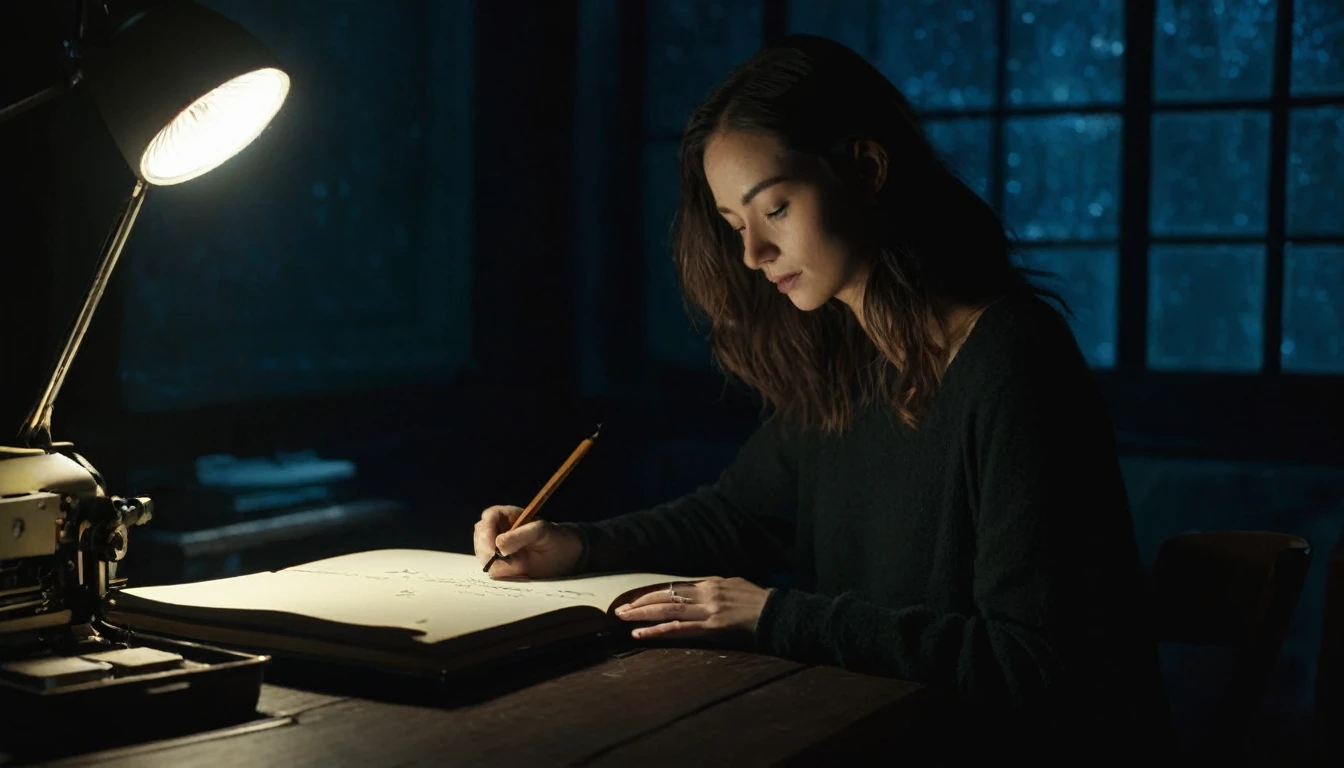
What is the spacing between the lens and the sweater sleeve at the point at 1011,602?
1.42m

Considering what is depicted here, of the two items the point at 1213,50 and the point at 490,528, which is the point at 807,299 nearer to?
the point at 490,528

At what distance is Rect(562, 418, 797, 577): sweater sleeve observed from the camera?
1.93 m

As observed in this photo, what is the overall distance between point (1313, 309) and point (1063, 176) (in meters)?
0.64

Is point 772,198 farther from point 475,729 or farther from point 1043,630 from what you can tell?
point 475,729

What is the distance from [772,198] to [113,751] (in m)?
1.03

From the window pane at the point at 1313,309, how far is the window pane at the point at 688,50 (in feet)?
4.64

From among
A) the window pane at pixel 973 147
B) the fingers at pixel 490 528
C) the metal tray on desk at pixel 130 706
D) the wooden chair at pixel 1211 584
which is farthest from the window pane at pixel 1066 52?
the metal tray on desk at pixel 130 706

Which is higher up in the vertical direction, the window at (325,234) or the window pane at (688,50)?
the window pane at (688,50)

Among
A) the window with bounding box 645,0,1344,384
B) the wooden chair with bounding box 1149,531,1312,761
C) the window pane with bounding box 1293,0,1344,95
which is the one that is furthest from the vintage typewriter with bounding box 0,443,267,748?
the window pane with bounding box 1293,0,1344,95

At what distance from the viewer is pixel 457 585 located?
5.16 feet

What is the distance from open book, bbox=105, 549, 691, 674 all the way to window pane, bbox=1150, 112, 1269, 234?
215cm

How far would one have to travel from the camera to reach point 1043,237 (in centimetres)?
345

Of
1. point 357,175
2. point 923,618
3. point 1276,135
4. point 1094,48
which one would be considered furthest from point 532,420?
point 923,618

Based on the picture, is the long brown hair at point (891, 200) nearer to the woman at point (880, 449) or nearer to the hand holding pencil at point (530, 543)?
the woman at point (880, 449)
